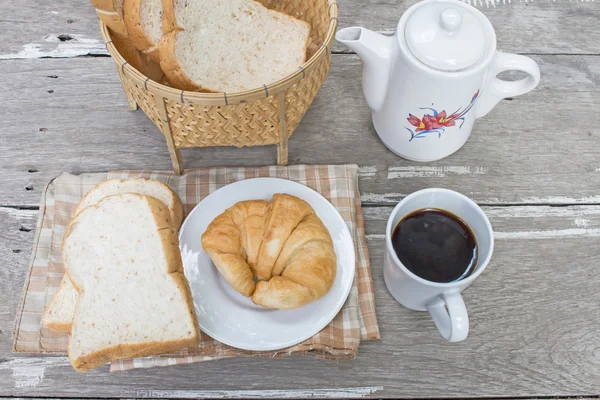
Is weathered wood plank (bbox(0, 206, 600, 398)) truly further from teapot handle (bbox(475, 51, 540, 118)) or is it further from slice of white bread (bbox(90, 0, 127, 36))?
slice of white bread (bbox(90, 0, 127, 36))

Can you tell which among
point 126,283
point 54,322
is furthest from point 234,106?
point 54,322

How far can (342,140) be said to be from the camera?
3.71 ft

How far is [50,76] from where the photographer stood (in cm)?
117

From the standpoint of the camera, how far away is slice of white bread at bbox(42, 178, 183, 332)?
915 millimetres

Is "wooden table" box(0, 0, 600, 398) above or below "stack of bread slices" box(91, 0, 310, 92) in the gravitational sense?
below

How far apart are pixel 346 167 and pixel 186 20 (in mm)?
400

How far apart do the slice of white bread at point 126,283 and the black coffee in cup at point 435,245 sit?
360 mm

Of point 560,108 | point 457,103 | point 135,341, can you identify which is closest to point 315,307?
point 135,341

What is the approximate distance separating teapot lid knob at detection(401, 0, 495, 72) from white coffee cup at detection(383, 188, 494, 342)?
0.20 metres

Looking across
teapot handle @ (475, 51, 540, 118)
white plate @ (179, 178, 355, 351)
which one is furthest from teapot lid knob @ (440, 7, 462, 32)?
white plate @ (179, 178, 355, 351)

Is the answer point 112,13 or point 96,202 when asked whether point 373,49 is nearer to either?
point 112,13

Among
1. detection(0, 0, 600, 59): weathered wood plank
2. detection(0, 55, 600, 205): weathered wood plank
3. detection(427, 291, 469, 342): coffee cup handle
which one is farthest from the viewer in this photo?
detection(0, 0, 600, 59): weathered wood plank

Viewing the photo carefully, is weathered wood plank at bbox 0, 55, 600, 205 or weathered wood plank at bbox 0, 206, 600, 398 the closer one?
weathered wood plank at bbox 0, 206, 600, 398

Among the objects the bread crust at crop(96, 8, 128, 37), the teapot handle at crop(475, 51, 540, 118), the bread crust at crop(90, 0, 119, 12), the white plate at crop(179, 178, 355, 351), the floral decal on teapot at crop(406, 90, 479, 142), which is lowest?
the white plate at crop(179, 178, 355, 351)
